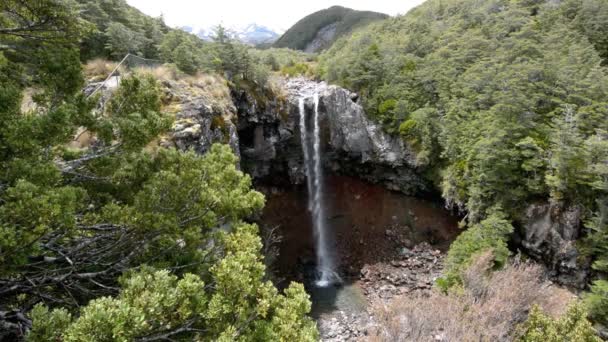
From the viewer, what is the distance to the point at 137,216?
5.03 m

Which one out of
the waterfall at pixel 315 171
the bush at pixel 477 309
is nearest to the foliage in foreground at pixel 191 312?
the bush at pixel 477 309

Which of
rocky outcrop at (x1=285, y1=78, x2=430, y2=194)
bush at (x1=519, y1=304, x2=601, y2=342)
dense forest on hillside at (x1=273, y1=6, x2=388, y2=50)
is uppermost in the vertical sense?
dense forest on hillside at (x1=273, y1=6, x2=388, y2=50)

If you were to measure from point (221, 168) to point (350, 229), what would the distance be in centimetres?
1972

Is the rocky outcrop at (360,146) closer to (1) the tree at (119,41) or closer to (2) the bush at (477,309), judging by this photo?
(2) the bush at (477,309)

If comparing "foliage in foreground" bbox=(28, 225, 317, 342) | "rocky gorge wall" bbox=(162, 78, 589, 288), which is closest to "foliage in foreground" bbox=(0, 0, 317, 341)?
"foliage in foreground" bbox=(28, 225, 317, 342)

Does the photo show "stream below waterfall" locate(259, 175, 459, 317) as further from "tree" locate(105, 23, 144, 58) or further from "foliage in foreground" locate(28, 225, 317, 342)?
"foliage in foreground" locate(28, 225, 317, 342)

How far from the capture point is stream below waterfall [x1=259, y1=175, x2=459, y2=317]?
2181 cm

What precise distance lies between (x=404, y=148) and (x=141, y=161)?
23.1m

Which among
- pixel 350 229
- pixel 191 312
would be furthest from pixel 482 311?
pixel 350 229

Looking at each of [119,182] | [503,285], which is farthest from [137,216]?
[503,285]

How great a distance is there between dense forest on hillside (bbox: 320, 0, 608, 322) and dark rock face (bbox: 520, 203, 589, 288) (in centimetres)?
50

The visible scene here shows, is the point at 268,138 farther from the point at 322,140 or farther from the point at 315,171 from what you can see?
the point at 315,171

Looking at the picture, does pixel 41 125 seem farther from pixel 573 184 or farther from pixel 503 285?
pixel 573 184

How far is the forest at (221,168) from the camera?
13.5 ft
